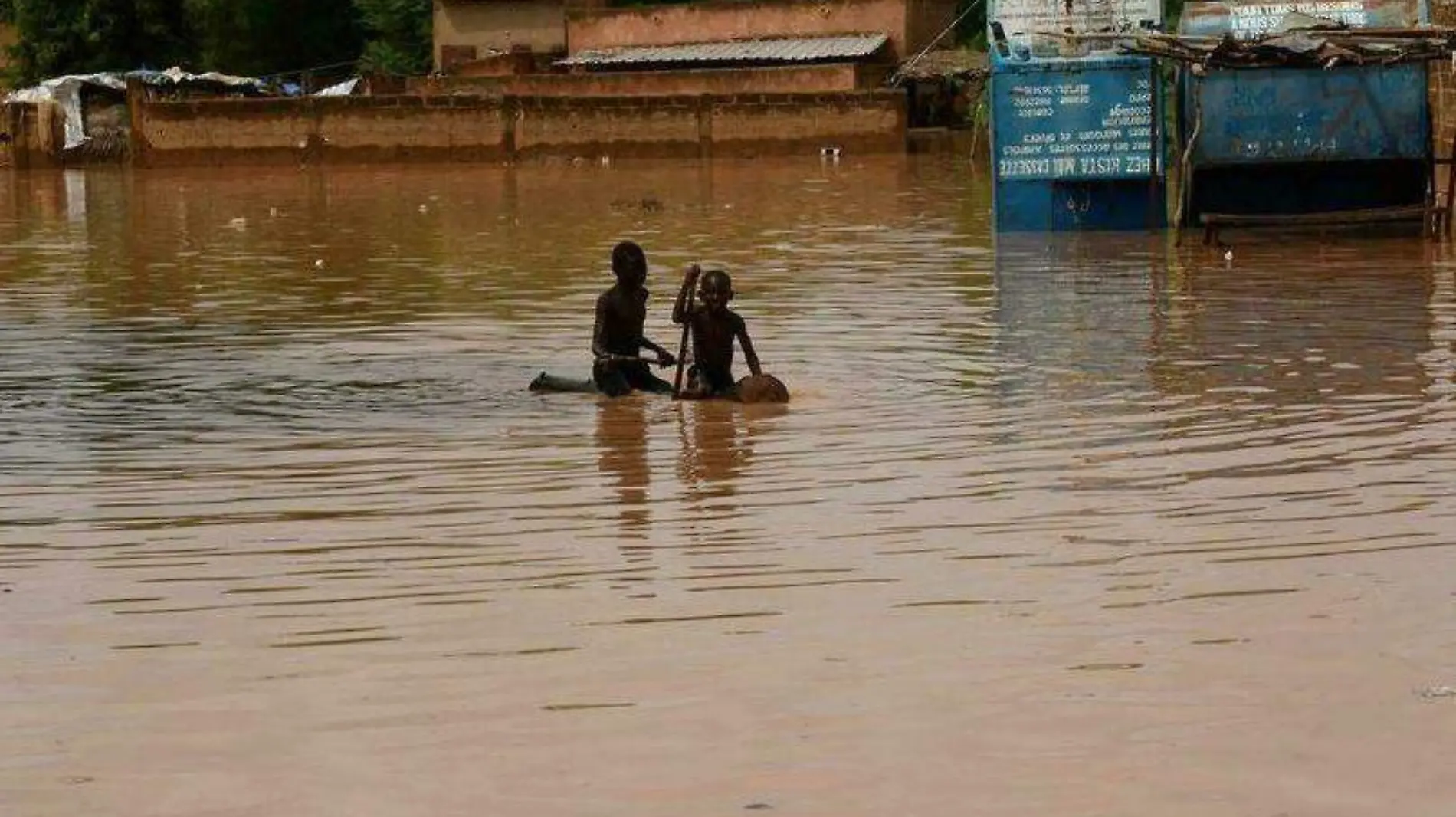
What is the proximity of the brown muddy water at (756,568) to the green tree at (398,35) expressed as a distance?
44769 millimetres

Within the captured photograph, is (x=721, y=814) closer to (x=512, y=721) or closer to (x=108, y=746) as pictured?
(x=512, y=721)

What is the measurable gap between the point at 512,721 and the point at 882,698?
816mm

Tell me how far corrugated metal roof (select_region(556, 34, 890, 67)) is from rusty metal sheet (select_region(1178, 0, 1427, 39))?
91.7 feet

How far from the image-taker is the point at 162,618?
277 inches

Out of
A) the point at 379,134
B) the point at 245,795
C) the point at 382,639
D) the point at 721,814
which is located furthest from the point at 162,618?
the point at 379,134

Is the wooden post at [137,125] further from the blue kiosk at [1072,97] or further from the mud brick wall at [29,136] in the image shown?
the blue kiosk at [1072,97]

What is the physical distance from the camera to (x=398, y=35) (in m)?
62.7

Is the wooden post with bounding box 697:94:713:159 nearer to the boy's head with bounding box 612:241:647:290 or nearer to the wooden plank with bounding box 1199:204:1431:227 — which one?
the wooden plank with bounding box 1199:204:1431:227

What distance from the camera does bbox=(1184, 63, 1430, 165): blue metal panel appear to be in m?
21.8

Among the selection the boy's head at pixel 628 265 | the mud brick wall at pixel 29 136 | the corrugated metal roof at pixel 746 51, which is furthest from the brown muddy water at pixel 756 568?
the mud brick wall at pixel 29 136

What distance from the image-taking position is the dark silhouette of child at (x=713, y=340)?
39.3 feet

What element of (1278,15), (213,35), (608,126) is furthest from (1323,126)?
(213,35)

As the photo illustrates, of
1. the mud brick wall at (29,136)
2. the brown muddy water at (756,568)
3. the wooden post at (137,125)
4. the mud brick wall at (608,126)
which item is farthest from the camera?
the mud brick wall at (29,136)

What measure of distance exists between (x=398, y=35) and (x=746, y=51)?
12.2 metres
